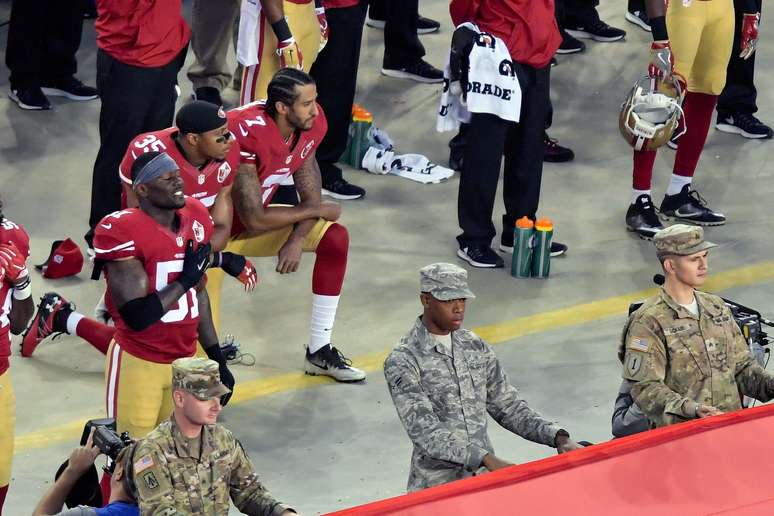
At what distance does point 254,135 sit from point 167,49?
154 cm

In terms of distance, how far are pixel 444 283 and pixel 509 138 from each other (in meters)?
3.93

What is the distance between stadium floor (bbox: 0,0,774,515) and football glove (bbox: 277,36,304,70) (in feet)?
3.93

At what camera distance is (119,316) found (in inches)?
285

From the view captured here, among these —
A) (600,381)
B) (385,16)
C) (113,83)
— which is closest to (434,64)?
(385,16)

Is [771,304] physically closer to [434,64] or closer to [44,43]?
[434,64]

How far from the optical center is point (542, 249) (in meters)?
10.1

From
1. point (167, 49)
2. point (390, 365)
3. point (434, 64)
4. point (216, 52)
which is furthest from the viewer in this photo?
point (434, 64)

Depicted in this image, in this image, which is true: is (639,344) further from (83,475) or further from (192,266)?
(83,475)

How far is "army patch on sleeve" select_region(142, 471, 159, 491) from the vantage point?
5.97m

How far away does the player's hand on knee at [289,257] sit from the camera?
855 centimetres

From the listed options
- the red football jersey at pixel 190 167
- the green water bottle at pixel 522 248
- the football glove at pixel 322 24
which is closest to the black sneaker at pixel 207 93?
the football glove at pixel 322 24

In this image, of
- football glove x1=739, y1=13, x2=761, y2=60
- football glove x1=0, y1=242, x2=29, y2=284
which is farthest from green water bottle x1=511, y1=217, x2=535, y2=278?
football glove x1=0, y1=242, x2=29, y2=284

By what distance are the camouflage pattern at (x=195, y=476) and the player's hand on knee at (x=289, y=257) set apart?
95.6 inches

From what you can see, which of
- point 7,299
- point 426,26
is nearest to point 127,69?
point 7,299
